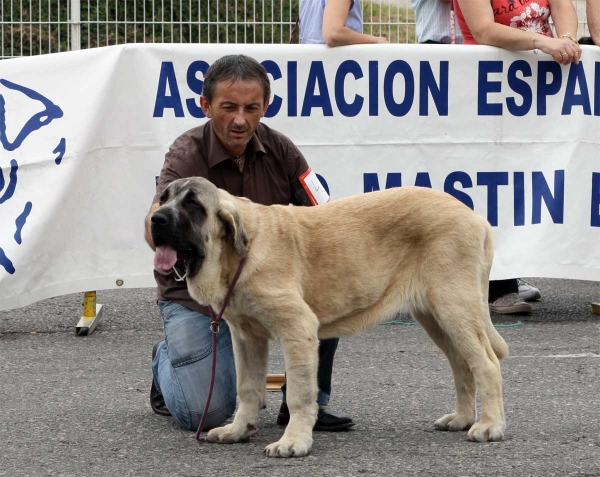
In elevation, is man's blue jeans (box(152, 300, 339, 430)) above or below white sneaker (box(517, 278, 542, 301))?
above

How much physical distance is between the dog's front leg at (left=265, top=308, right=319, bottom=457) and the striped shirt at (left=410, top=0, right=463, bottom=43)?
4077 mm

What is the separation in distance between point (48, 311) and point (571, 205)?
3796 millimetres

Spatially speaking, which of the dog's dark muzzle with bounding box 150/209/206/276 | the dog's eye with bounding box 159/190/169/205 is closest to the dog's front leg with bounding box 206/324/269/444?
the dog's dark muzzle with bounding box 150/209/206/276

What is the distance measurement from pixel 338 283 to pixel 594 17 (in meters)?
4.13

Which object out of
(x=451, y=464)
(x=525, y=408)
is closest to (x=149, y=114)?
(x=525, y=408)

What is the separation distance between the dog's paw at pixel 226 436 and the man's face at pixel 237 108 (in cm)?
130

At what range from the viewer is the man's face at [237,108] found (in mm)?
4961

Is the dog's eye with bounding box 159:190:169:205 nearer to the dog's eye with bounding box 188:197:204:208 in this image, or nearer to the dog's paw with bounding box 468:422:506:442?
the dog's eye with bounding box 188:197:204:208

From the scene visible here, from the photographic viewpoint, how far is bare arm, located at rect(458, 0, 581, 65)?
741 cm

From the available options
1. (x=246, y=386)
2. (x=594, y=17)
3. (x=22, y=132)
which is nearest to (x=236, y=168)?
(x=246, y=386)

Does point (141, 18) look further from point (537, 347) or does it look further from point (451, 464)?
point (451, 464)

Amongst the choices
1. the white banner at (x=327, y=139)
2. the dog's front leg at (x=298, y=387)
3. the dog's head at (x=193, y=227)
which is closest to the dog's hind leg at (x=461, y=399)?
the dog's front leg at (x=298, y=387)

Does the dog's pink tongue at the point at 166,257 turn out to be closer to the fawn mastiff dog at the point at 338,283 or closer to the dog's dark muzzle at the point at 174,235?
the dog's dark muzzle at the point at 174,235

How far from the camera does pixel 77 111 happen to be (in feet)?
23.6
